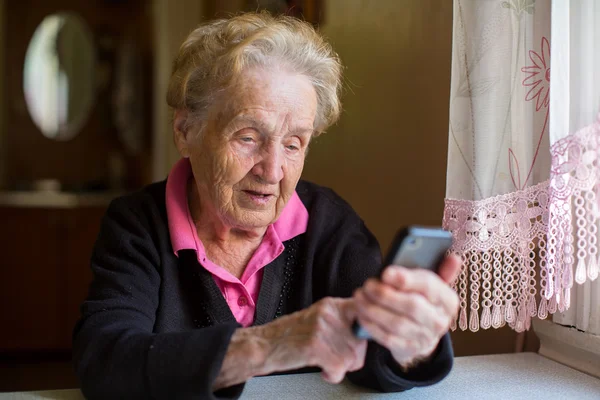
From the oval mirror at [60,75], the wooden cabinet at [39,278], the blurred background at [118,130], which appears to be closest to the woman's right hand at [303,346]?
the blurred background at [118,130]

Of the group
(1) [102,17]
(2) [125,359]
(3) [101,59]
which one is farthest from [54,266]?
(2) [125,359]

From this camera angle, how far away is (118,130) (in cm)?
396

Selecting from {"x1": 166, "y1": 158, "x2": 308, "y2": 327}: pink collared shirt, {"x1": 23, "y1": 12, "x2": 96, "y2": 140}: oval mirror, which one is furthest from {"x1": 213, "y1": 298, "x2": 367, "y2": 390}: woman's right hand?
{"x1": 23, "y1": 12, "x2": 96, "y2": 140}: oval mirror

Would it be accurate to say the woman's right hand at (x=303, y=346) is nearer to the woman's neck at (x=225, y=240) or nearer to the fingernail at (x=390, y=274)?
the fingernail at (x=390, y=274)

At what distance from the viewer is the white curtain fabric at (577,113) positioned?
92 cm

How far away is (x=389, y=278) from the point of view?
0.72 metres

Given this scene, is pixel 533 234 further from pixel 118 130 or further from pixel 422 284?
pixel 118 130

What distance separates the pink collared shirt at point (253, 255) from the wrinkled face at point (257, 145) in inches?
2.8

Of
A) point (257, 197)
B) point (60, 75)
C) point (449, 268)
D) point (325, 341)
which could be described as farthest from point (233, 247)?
point (60, 75)

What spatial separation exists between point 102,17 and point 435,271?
3730 millimetres

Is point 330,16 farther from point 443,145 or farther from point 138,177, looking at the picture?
point 138,177

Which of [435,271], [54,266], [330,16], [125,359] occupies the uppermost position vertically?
[330,16]

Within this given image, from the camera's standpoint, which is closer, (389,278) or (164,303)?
(389,278)

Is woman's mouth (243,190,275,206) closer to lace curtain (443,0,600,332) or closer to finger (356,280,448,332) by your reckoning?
lace curtain (443,0,600,332)
